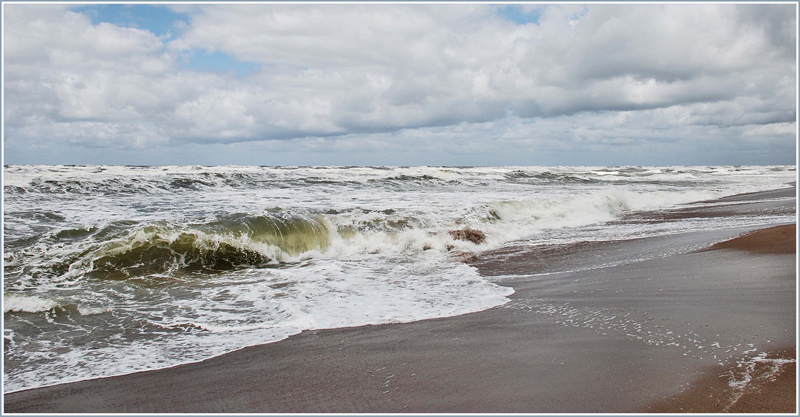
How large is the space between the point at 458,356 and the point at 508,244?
7.17 metres

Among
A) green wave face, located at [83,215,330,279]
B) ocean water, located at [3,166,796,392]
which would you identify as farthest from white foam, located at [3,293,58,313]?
green wave face, located at [83,215,330,279]

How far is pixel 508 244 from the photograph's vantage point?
10578 mm

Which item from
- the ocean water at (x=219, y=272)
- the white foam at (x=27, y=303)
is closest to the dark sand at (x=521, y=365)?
the ocean water at (x=219, y=272)

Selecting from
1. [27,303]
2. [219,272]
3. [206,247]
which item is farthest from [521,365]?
[206,247]

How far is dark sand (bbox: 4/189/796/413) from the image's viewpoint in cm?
291


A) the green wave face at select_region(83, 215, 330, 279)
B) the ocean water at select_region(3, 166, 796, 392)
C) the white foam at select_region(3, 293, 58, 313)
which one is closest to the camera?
the ocean water at select_region(3, 166, 796, 392)

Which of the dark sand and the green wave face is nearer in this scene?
the dark sand

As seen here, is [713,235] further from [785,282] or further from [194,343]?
[194,343]

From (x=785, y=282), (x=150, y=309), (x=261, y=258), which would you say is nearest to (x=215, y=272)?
(x=261, y=258)

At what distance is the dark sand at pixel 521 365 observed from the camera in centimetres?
291

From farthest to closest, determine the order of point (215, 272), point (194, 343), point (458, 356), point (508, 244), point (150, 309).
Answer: point (508, 244) < point (215, 272) < point (150, 309) < point (194, 343) < point (458, 356)

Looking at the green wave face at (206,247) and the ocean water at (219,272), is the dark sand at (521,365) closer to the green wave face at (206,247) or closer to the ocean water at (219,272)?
the ocean water at (219,272)

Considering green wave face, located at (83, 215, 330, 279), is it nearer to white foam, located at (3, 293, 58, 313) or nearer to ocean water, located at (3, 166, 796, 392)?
ocean water, located at (3, 166, 796, 392)

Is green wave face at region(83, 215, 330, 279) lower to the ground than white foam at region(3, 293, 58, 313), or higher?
higher
